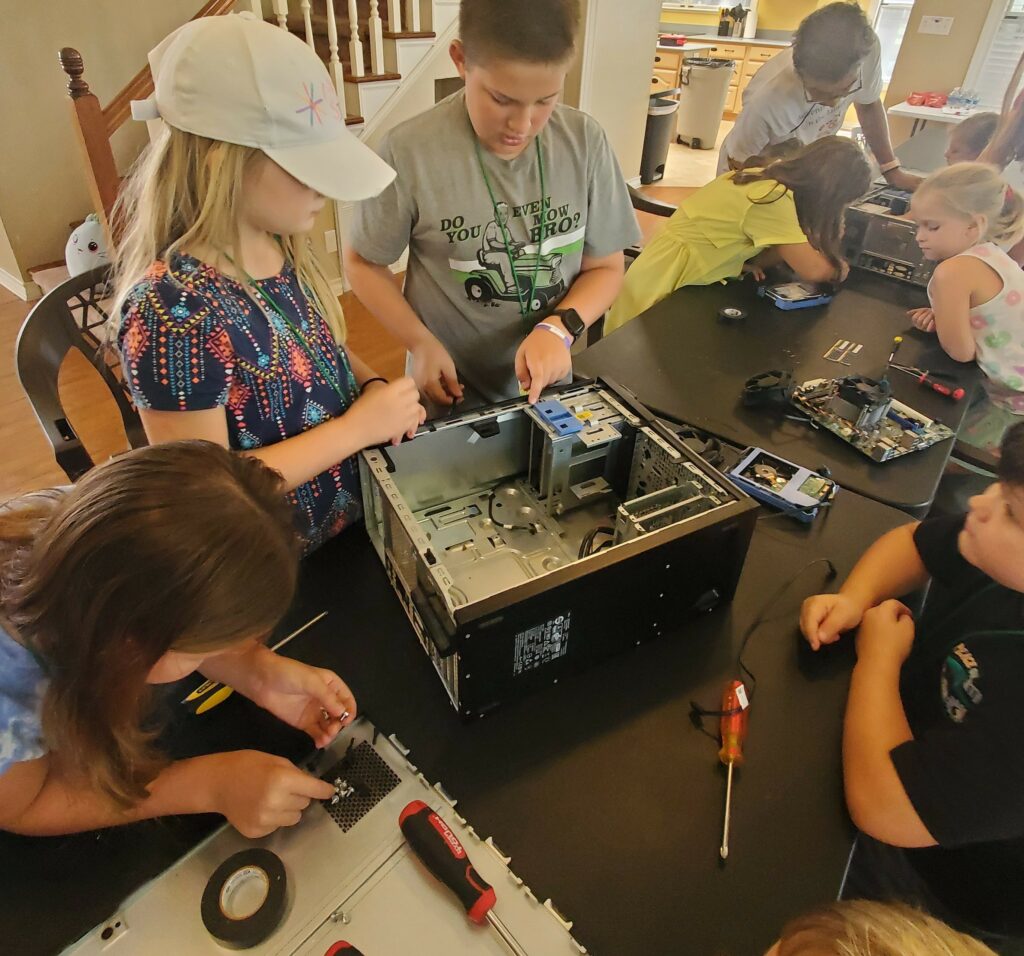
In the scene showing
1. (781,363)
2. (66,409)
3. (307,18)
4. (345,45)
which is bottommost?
(66,409)

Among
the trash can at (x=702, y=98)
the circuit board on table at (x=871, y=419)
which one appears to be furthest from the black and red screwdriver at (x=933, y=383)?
the trash can at (x=702, y=98)

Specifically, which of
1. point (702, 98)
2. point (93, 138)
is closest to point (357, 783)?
point (93, 138)

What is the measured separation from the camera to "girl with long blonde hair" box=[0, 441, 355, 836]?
0.49 metres

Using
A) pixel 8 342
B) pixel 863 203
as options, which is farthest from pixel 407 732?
pixel 8 342

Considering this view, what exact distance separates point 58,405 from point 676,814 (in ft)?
3.87

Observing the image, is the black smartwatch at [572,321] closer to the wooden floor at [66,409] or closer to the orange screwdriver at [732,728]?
the orange screwdriver at [732,728]

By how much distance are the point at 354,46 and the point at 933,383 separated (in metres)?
2.59

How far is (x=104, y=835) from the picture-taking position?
0.60m

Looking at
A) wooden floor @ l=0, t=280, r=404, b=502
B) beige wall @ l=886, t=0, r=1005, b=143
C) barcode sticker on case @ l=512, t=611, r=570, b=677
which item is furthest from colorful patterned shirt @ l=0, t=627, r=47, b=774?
beige wall @ l=886, t=0, r=1005, b=143

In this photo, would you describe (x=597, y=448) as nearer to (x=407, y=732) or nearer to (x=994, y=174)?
(x=407, y=732)

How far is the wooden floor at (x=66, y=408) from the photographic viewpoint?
7.25 feet

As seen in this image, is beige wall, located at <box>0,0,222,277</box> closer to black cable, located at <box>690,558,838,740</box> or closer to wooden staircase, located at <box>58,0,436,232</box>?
wooden staircase, located at <box>58,0,436,232</box>

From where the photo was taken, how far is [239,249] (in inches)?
30.6

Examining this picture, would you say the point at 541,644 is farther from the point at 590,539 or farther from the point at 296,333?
the point at 296,333
